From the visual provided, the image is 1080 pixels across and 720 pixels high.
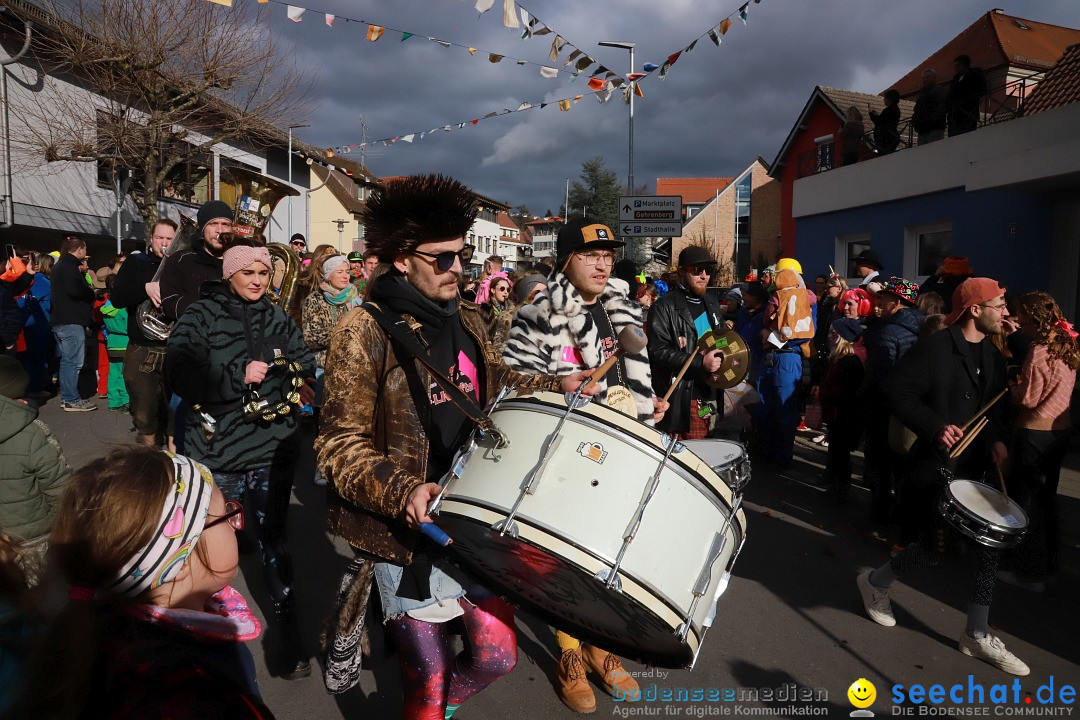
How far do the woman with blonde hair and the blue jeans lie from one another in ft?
34.4

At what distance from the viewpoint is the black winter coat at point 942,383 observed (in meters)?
3.92

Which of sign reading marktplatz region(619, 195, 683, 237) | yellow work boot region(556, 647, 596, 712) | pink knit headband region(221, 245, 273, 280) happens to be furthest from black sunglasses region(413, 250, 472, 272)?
sign reading marktplatz region(619, 195, 683, 237)

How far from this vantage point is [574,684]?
3.10m

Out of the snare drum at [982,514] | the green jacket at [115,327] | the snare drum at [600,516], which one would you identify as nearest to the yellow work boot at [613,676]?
the snare drum at [600,516]

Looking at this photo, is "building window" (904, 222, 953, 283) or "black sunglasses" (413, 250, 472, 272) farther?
"building window" (904, 222, 953, 283)

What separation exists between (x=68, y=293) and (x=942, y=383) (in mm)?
10218

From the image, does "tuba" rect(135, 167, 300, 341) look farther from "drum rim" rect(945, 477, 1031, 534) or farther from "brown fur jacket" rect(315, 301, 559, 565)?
"drum rim" rect(945, 477, 1031, 534)

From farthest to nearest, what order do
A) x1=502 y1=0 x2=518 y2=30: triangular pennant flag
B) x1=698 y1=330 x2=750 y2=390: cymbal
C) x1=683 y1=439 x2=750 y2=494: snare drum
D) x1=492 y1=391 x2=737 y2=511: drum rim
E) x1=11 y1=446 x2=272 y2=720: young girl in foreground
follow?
x1=502 y1=0 x2=518 y2=30: triangular pennant flag < x1=698 y1=330 x2=750 y2=390: cymbal < x1=683 y1=439 x2=750 y2=494: snare drum < x1=492 y1=391 x2=737 y2=511: drum rim < x1=11 y1=446 x2=272 y2=720: young girl in foreground

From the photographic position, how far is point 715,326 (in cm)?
507

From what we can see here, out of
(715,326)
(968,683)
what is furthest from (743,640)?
(715,326)

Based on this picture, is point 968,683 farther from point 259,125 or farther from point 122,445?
point 259,125

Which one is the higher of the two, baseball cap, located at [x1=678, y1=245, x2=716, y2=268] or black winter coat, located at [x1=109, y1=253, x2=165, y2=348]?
baseball cap, located at [x1=678, y1=245, x2=716, y2=268]

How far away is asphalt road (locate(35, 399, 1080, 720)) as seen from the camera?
3.12m

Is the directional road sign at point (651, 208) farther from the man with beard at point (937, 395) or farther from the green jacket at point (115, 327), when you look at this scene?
the man with beard at point (937, 395)
